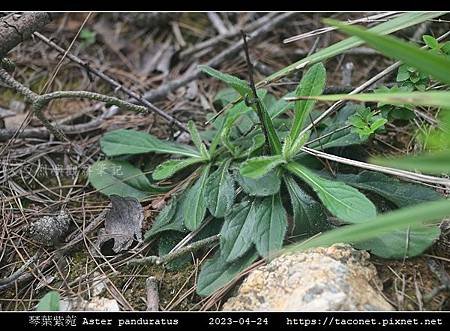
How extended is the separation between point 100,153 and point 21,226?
313 millimetres

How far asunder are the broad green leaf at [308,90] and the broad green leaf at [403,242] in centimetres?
31

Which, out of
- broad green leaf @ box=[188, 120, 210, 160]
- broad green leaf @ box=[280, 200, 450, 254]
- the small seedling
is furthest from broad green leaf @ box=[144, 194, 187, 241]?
broad green leaf @ box=[280, 200, 450, 254]

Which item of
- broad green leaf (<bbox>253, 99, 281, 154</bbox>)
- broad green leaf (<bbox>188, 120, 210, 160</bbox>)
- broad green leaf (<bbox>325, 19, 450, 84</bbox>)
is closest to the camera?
broad green leaf (<bbox>325, 19, 450, 84</bbox>)

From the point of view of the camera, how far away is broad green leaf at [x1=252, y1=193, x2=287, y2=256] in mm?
1177

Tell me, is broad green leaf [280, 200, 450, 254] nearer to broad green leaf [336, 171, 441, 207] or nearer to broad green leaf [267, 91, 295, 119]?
broad green leaf [336, 171, 441, 207]

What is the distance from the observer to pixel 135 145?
1.50 metres

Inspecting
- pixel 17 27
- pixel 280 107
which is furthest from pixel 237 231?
pixel 17 27

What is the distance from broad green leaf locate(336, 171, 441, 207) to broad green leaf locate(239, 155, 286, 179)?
21 cm

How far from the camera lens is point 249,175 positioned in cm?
119

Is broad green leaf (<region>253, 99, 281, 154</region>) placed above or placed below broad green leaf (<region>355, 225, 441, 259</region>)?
above

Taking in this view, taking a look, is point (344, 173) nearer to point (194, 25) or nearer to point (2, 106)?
point (194, 25)

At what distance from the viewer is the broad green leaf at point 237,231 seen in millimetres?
1192

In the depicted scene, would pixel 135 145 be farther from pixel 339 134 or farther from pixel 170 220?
pixel 339 134
